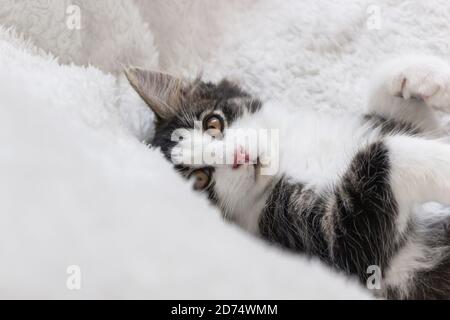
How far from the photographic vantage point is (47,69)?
1.21 meters

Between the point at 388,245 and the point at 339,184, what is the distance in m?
0.15

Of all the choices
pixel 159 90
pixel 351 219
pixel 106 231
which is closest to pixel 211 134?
pixel 159 90

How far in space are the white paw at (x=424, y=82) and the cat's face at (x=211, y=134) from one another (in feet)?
1.10

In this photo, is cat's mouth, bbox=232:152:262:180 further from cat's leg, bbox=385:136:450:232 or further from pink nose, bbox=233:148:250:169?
cat's leg, bbox=385:136:450:232

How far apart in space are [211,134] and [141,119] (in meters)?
0.29

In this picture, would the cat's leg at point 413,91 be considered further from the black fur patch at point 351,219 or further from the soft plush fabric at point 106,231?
the soft plush fabric at point 106,231

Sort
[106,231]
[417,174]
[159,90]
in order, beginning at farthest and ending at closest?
[159,90]
[417,174]
[106,231]

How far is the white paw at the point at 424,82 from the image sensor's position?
121 centimetres

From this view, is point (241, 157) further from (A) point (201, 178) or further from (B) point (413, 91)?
(B) point (413, 91)

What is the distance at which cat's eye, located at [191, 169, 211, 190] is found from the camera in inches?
45.8

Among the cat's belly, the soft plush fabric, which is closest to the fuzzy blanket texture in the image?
the soft plush fabric

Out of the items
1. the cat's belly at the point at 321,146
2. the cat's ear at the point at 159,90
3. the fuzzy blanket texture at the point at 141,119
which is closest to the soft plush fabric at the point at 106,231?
the fuzzy blanket texture at the point at 141,119

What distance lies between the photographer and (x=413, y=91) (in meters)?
1.25
